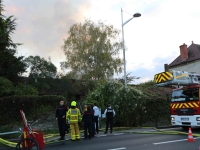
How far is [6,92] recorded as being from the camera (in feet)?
64.1

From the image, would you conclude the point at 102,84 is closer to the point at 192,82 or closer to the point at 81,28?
the point at 192,82

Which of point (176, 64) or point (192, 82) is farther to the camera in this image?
point (176, 64)

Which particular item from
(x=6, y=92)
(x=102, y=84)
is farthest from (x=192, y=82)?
(x=6, y=92)

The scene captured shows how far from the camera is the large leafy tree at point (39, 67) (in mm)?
34219

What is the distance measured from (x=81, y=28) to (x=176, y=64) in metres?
19.4

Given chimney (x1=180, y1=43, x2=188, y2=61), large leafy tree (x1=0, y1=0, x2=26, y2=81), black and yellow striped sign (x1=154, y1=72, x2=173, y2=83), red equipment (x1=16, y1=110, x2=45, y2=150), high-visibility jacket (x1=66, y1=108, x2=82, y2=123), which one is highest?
chimney (x1=180, y1=43, x2=188, y2=61)

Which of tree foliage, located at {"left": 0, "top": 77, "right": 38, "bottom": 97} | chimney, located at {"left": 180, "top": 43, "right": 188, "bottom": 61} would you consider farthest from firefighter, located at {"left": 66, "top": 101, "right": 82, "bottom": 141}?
chimney, located at {"left": 180, "top": 43, "right": 188, "bottom": 61}

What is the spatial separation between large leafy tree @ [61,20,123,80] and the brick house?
43.5ft

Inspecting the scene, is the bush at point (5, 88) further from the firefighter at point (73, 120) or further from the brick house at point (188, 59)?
the brick house at point (188, 59)

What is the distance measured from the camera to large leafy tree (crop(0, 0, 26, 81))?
75.2ft

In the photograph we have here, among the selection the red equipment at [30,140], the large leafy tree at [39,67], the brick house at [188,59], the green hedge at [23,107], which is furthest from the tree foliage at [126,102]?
the brick house at [188,59]

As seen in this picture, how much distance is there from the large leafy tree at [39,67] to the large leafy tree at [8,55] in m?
8.46

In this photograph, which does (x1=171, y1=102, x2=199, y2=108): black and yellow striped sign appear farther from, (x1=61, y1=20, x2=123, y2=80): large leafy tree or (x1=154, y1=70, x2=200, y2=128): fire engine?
(x1=61, y1=20, x2=123, y2=80): large leafy tree

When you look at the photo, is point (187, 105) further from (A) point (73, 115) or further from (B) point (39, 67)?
(B) point (39, 67)
